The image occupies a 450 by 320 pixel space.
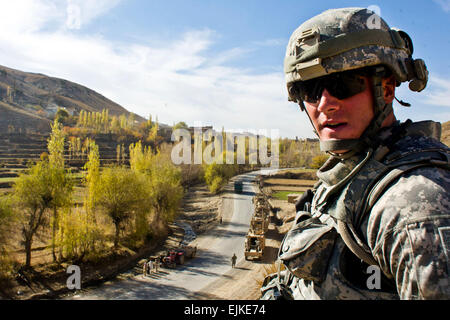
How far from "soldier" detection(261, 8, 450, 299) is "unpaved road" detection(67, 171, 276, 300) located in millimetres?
15832

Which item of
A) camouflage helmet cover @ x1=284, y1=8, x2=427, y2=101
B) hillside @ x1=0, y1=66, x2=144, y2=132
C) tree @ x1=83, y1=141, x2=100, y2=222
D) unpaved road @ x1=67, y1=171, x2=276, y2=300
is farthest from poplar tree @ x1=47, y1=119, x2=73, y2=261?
hillside @ x1=0, y1=66, x2=144, y2=132

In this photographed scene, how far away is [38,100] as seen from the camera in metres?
143

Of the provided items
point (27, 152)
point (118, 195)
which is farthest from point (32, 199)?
point (27, 152)

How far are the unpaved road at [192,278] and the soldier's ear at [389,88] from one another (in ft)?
53.0

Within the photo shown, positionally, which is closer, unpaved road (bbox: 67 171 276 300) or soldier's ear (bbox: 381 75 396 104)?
soldier's ear (bbox: 381 75 396 104)

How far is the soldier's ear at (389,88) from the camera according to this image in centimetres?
191

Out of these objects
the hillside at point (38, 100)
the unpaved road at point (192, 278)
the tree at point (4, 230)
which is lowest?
the unpaved road at point (192, 278)

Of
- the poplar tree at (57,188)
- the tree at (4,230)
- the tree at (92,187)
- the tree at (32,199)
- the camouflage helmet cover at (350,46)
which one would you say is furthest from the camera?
the tree at (92,187)

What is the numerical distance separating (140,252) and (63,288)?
6.76 metres

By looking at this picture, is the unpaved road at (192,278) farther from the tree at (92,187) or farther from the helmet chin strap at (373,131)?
the helmet chin strap at (373,131)

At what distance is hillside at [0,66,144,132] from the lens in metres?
98.4

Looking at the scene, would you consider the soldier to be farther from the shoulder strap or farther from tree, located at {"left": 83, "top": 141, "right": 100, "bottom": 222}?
tree, located at {"left": 83, "top": 141, "right": 100, "bottom": 222}

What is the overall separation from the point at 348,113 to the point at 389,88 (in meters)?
0.33

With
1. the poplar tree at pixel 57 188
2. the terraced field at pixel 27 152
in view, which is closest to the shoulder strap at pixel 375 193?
the poplar tree at pixel 57 188
